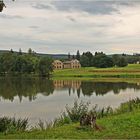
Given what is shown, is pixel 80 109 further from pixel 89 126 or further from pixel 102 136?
pixel 102 136

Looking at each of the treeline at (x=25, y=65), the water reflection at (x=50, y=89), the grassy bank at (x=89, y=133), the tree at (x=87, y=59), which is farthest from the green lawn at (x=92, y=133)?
the tree at (x=87, y=59)

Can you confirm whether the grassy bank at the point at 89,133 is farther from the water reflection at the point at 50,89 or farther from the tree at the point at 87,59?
the tree at the point at 87,59

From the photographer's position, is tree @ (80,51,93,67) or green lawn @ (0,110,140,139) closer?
green lawn @ (0,110,140,139)

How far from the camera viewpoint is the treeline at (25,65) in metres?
107

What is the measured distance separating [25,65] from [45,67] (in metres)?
9.20

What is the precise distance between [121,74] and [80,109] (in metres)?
79.1

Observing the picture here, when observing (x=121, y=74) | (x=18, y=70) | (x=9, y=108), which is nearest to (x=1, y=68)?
(x=18, y=70)

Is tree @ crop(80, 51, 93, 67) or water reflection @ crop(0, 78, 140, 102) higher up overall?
tree @ crop(80, 51, 93, 67)

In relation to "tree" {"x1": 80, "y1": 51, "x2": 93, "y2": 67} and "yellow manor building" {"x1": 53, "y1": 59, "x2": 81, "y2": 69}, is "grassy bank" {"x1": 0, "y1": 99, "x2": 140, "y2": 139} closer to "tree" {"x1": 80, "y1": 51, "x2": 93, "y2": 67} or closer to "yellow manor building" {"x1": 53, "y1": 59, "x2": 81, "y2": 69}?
"tree" {"x1": 80, "y1": 51, "x2": 93, "y2": 67}

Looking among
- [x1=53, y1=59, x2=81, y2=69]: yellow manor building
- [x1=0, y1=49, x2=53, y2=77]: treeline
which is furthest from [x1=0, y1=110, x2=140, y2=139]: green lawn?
[x1=53, y1=59, x2=81, y2=69]: yellow manor building

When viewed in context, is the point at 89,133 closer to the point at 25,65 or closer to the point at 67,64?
the point at 25,65

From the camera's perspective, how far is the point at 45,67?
10738cm

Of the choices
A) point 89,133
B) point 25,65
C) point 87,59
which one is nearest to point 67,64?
point 87,59

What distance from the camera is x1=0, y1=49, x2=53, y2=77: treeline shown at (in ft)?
352
